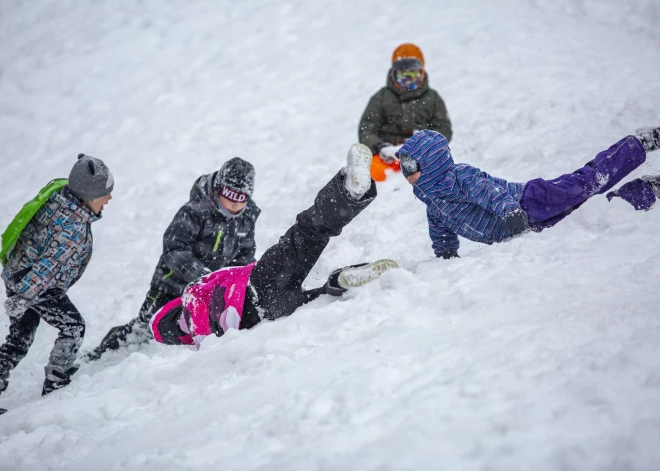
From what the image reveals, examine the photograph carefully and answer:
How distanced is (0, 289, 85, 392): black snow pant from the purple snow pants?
3668mm

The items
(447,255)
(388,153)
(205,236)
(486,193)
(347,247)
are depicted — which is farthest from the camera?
(388,153)

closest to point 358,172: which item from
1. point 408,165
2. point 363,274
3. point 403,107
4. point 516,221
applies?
point 363,274

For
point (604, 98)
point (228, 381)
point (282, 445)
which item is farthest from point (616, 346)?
point (604, 98)

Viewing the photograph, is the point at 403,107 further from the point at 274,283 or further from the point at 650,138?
the point at 274,283

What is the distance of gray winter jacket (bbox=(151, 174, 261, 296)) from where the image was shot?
4695 millimetres

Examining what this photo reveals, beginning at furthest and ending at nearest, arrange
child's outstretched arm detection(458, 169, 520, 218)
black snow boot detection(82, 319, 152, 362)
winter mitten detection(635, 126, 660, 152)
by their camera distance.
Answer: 1. black snow boot detection(82, 319, 152, 362)
2. winter mitten detection(635, 126, 660, 152)
3. child's outstretched arm detection(458, 169, 520, 218)

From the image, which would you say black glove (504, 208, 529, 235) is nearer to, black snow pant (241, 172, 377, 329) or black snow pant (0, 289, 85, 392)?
black snow pant (241, 172, 377, 329)

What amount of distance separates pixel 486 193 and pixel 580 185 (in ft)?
2.39

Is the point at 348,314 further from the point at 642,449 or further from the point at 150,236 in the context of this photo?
the point at 150,236

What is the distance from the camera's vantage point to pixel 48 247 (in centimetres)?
434

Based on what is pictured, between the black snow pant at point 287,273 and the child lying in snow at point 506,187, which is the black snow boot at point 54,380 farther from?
the child lying in snow at point 506,187

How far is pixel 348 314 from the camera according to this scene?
3479mm

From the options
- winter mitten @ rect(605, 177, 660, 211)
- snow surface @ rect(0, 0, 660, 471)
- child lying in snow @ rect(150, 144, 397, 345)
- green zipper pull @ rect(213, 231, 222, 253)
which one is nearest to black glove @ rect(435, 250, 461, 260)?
snow surface @ rect(0, 0, 660, 471)

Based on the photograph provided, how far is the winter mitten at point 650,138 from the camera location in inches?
170
